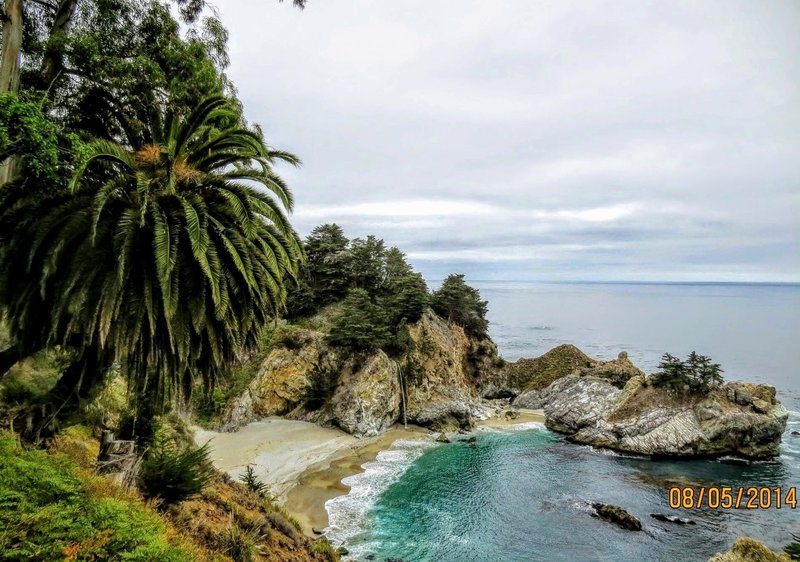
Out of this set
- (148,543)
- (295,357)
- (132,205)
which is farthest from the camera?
(295,357)

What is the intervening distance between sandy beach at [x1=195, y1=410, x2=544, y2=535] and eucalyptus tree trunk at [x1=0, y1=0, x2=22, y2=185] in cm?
1683

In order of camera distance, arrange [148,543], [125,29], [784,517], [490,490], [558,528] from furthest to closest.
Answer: [490,490], [784,517], [558,528], [125,29], [148,543]

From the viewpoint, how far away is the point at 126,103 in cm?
957

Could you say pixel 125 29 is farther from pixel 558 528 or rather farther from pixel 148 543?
pixel 558 528

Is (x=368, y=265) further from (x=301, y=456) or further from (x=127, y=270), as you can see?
(x=127, y=270)

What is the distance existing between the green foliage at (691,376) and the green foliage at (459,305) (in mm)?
18510

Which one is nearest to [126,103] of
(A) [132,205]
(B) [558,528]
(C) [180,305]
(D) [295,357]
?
(A) [132,205]

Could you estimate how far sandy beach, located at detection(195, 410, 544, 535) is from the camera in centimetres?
2058

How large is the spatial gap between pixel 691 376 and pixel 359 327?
89.8ft

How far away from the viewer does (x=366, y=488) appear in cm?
2205

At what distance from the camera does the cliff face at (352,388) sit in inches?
1201

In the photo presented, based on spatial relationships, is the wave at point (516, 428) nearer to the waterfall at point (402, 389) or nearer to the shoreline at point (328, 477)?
the shoreline at point (328, 477)

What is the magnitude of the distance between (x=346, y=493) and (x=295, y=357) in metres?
14.0

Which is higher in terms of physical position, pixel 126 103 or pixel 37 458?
pixel 126 103
